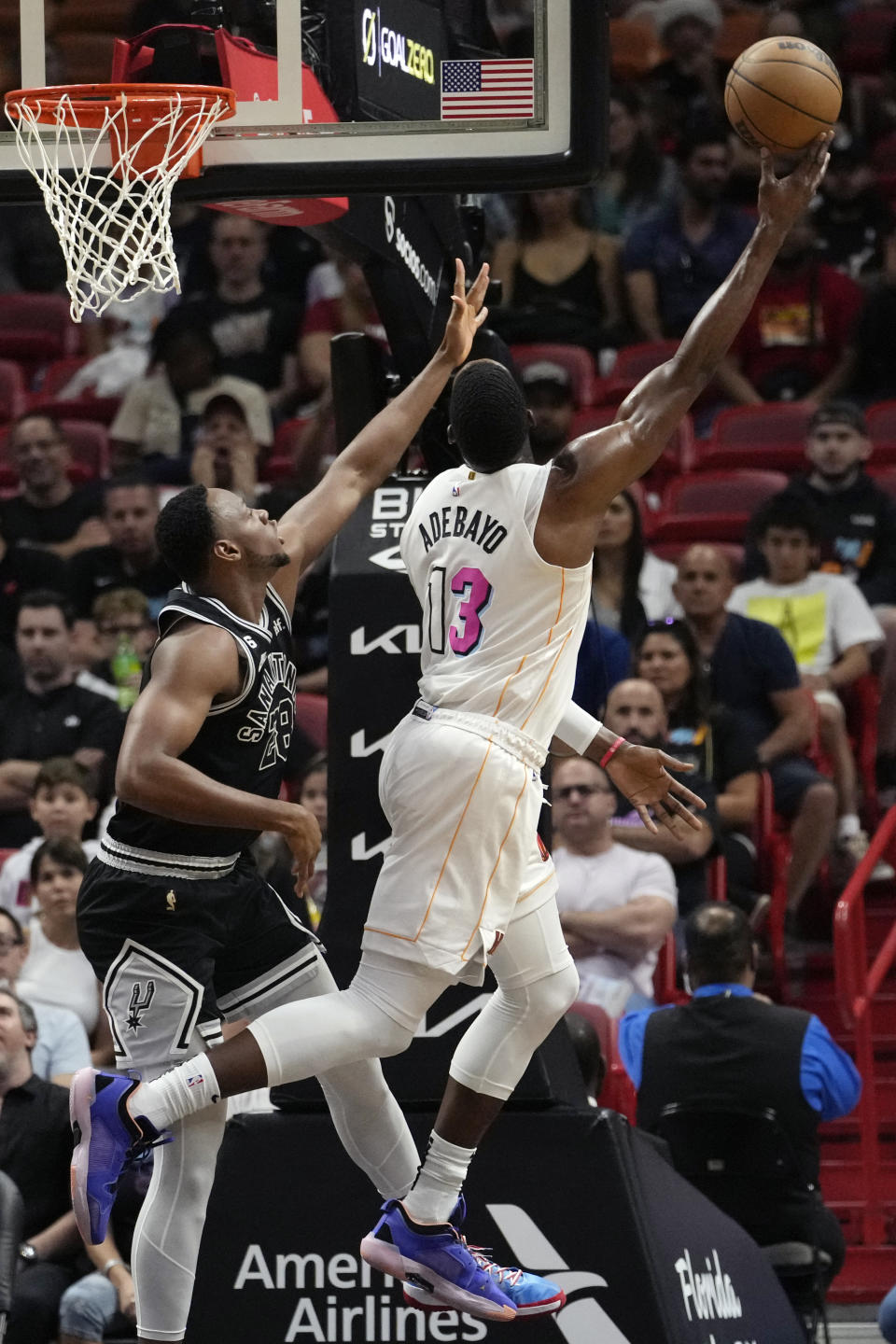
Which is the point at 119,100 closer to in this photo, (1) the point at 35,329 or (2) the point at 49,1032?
(2) the point at 49,1032

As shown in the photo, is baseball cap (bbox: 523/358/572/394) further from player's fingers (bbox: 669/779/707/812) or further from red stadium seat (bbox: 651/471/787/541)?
player's fingers (bbox: 669/779/707/812)

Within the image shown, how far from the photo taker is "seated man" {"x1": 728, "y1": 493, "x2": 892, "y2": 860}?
1054 cm

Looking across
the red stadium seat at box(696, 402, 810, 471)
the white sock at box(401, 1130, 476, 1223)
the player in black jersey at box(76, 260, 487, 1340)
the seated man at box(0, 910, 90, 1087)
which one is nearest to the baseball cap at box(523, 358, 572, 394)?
the red stadium seat at box(696, 402, 810, 471)

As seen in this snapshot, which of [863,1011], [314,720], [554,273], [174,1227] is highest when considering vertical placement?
[554,273]

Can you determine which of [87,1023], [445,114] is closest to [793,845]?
[87,1023]

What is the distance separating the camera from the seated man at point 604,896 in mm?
8633

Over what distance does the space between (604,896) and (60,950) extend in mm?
2258

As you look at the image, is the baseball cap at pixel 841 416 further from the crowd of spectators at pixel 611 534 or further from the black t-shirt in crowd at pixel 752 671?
the black t-shirt in crowd at pixel 752 671

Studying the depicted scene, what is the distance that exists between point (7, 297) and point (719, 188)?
5.20 meters

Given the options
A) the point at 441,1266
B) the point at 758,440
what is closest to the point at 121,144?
the point at 441,1266

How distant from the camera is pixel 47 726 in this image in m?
10.4

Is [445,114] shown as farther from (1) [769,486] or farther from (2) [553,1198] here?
(1) [769,486]

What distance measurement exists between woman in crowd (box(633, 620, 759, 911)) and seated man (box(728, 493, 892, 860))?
0.83 metres

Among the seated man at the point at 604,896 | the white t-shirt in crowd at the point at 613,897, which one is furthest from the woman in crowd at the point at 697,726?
the white t-shirt in crowd at the point at 613,897
